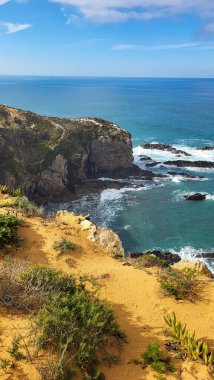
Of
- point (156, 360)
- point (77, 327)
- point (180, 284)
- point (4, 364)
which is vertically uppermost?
point (77, 327)

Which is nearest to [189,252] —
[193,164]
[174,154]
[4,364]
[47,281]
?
[47,281]

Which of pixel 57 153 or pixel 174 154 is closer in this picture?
pixel 57 153

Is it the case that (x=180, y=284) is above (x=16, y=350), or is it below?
below

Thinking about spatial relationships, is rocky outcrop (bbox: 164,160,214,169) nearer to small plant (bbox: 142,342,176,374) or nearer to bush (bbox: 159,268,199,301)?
bush (bbox: 159,268,199,301)

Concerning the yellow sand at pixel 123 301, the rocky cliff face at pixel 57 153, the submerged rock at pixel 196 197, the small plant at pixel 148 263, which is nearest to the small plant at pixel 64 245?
the yellow sand at pixel 123 301

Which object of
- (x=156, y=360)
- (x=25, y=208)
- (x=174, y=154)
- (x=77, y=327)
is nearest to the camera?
(x=77, y=327)

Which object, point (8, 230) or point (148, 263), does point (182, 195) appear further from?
point (8, 230)

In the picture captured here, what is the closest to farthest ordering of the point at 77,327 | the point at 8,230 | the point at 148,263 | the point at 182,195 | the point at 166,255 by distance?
the point at 77,327 < the point at 8,230 < the point at 148,263 < the point at 166,255 < the point at 182,195

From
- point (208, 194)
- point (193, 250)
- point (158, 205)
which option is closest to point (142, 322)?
point (193, 250)
